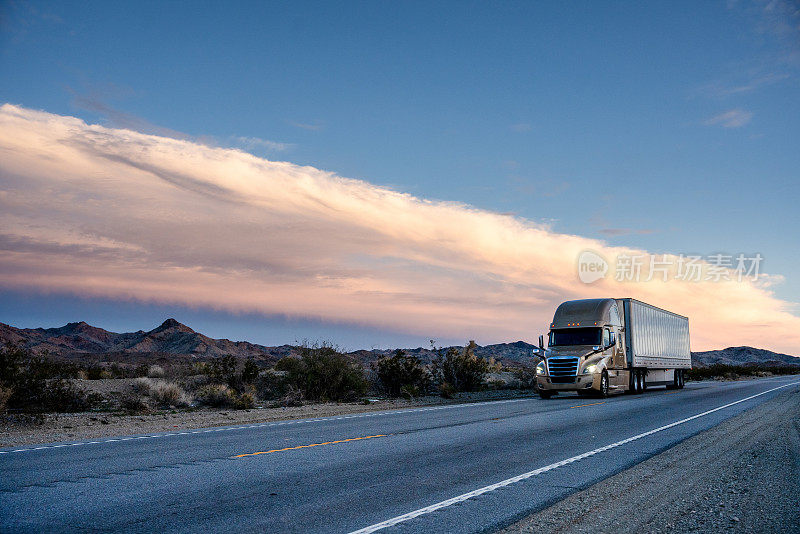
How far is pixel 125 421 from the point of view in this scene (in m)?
18.2

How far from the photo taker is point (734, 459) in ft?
33.9

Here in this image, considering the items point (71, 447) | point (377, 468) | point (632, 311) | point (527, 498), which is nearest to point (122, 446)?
point (71, 447)

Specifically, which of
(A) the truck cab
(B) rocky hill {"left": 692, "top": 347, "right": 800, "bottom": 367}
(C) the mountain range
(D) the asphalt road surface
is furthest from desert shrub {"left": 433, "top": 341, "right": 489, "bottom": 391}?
(B) rocky hill {"left": 692, "top": 347, "right": 800, "bottom": 367}

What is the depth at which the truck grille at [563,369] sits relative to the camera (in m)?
24.8

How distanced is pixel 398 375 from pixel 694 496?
917 inches

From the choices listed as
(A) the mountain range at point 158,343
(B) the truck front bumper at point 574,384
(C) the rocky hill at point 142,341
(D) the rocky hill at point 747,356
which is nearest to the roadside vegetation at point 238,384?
(B) the truck front bumper at point 574,384

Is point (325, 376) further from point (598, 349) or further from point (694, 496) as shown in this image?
point (694, 496)

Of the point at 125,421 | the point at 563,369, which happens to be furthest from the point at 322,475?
the point at 563,369

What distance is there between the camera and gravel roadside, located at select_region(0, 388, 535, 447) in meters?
14.6

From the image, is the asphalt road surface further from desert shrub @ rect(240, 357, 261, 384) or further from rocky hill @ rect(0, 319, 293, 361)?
rocky hill @ rect(0, 319, 293, 361)

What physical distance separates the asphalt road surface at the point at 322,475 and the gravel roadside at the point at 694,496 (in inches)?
15.2

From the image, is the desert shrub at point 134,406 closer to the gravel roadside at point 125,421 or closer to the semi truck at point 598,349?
the gravel roadside at point 125,421

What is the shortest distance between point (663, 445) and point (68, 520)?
391 inches

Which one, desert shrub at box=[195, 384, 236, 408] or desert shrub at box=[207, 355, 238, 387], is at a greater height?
desert shrub at box=[207, 355, 238, 387]
